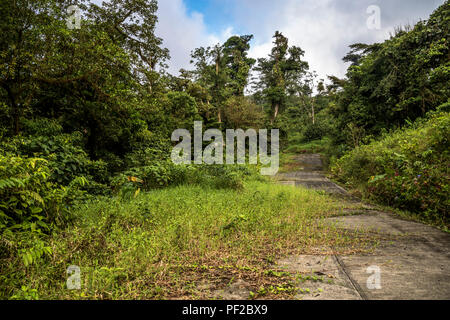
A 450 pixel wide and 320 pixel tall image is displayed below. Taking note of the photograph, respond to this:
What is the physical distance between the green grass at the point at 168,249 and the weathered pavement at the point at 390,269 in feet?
0.76

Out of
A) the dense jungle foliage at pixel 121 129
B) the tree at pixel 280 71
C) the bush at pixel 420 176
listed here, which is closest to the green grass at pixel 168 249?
the dense jungle foliage at pixel 121 129

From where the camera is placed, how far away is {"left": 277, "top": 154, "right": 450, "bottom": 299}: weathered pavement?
5.91ft

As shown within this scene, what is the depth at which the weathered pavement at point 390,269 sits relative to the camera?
1.80 metres

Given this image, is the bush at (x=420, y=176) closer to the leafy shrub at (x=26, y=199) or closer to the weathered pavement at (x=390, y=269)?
the weathered pavement at (x=390, y=269)

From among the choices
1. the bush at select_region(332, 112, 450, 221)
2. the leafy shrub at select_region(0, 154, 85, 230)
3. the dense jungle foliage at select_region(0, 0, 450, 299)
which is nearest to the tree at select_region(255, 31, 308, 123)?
the dense jungle foliage at select_region(0, 0, 450, 299)

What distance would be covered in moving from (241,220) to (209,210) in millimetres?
732

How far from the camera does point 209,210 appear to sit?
3859mm

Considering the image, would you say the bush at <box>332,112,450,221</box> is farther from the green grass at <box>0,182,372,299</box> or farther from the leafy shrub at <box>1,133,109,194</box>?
the leafy shrub at <box>1,133,109,194</box>

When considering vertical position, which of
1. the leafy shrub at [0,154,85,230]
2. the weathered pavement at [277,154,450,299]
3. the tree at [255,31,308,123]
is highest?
the tree at [255,31,308,123]

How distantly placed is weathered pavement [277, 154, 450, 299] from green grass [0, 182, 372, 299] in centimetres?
23

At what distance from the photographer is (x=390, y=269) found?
219 cm

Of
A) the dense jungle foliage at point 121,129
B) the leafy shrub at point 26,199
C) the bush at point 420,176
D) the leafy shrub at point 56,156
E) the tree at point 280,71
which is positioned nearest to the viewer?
the leafy shrub at point 26,199

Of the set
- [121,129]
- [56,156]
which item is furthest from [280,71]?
[56,156]

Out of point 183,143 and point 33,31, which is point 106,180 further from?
point 183,143
